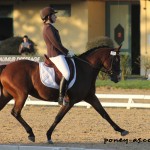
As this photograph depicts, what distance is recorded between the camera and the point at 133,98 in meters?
17.9

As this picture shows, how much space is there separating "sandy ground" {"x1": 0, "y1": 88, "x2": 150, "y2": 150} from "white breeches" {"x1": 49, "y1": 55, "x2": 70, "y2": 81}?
122 centimetres

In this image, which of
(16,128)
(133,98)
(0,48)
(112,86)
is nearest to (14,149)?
(16,128)

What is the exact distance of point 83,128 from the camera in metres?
13.9

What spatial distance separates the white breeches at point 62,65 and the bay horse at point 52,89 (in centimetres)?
27

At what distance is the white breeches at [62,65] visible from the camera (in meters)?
12.2

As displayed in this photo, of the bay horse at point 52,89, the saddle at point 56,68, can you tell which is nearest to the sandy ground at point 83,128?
the bay horse at point 52,89

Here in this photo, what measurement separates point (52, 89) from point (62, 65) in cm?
49

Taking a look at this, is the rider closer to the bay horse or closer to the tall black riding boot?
the tall black riding boot

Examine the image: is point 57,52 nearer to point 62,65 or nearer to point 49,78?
point 62,65

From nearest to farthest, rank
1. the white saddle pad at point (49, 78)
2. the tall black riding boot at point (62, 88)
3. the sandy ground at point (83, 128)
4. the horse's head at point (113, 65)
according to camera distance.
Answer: the sandy ground at point (83, 128), the tall black riding boot at point (62, 88), the white saddle pad at point (49, 78), the horse's head at point (113, 65)

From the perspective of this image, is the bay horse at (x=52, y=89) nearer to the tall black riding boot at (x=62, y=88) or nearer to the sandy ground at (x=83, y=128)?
the tall black riding boot at (x=62, y=88)

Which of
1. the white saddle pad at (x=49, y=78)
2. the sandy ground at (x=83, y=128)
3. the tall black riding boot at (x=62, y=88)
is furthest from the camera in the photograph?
the white saddle pad at (x=49, y=78)

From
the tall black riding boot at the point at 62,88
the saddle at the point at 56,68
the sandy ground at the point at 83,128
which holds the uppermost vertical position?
the saddle at the point at 56,68

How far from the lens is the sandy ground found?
467 inches
